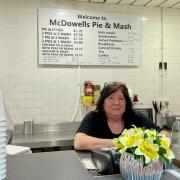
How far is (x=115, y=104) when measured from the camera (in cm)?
234

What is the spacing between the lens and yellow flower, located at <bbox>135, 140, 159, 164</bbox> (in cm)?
97

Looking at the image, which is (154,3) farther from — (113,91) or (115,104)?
(115,104)

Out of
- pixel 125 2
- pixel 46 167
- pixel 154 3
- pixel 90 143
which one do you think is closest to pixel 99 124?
pixel 90 143

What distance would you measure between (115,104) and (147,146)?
1361mm

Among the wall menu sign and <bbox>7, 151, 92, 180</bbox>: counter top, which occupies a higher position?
the wall menu sign

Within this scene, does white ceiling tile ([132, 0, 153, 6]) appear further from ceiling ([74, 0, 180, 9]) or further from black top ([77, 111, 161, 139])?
black top ([77, 111, 161, 139])

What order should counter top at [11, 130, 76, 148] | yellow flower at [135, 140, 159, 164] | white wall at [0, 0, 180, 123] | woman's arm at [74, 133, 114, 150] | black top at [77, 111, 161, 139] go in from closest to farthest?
1. yellow flower at [135, 140, 159, 164]
2. woman's arm at [74, 133, 114, 150]
3. black top at [77, 111, 161, 139]
4. counter top at [11, 130, 76, 148]
5. white wall at [0, 0, 180, 123]

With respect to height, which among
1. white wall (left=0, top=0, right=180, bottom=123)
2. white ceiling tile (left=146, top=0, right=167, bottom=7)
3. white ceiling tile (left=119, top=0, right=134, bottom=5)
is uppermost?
white ceiling tile (left=119, top=0, right=134, bottom=5)

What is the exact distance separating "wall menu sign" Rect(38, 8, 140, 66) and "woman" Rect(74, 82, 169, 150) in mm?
1065

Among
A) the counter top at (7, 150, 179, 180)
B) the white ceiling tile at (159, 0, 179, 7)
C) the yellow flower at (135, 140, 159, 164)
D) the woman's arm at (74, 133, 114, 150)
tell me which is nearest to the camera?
Result: the yellow flower at (135, 140, 159, 164)

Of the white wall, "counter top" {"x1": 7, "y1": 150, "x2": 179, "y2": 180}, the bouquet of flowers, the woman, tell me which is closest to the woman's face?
the woman

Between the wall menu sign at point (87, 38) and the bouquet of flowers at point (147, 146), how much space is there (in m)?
2.37

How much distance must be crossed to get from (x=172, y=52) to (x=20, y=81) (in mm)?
2050

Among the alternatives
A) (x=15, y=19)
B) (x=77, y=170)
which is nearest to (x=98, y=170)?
(x=77, y=170)
